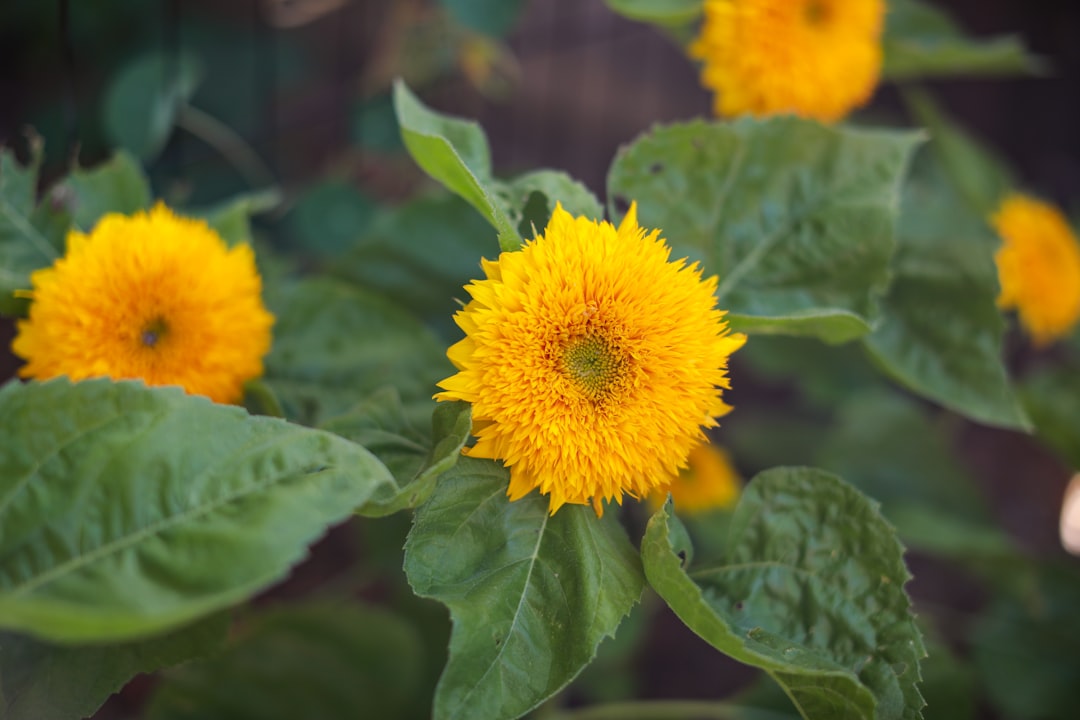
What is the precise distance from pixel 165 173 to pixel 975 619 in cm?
144

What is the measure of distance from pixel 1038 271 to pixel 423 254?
914 millimetres

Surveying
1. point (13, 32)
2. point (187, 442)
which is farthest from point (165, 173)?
point (187, 442)

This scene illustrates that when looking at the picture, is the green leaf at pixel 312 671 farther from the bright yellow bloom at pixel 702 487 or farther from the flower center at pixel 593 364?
the flower center at pixel 593 364

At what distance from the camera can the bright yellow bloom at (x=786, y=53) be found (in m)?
0.96

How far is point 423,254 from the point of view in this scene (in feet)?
3.40

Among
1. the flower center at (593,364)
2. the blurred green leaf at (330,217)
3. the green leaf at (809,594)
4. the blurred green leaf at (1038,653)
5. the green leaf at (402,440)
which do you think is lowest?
the blurred green leaf at (1038,653)

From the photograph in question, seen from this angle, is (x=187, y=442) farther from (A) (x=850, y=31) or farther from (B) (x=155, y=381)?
(A) (x=850, y=31)

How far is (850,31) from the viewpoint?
3.29 ft

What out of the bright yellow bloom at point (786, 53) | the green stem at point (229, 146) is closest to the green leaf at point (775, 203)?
the bright yellow bloom at point (786, 53)

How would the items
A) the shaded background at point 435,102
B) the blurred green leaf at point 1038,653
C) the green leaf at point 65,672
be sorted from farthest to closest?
the shaded background at point 435,102 < the blurred green leaf at point 1038,653 < the green leaf at point 65,672

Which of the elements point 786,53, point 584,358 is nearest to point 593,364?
point 584,358

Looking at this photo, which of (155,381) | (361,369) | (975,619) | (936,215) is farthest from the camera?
(975,619)

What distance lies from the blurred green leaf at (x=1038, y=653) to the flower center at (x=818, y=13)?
851 millimetres

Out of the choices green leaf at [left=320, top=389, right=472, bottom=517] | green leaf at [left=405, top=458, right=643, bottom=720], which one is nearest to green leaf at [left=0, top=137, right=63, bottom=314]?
green leaf at [left=320, top=389, right=472, bottom=517]
